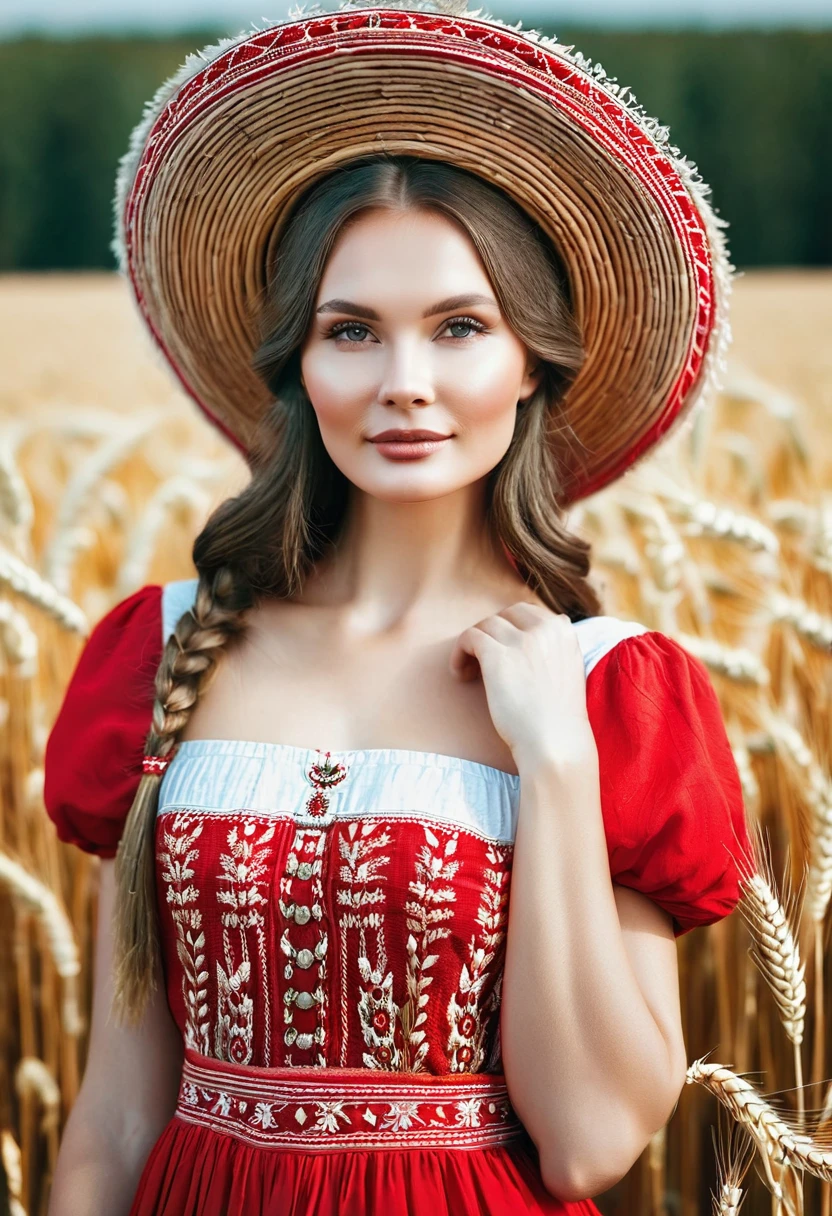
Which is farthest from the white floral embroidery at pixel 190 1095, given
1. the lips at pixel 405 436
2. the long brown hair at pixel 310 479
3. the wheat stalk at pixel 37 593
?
the wheat stalk at pixel 37 593

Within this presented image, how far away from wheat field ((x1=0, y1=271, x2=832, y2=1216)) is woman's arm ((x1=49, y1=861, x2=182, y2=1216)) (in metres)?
0.25

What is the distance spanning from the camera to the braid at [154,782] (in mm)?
1506

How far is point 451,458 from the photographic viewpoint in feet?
4.87

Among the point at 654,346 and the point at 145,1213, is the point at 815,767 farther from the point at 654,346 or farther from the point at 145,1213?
the point at 145,1213

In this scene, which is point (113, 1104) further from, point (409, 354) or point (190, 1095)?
point (409, 354)

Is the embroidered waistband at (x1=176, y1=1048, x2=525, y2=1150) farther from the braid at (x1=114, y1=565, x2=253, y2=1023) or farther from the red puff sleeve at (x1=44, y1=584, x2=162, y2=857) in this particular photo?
the red puff sleeve at (x1=44, y1=584, x2=162, y2=857)

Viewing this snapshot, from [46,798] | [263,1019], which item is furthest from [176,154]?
[263,1019]

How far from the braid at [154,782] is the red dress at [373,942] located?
0.04 m

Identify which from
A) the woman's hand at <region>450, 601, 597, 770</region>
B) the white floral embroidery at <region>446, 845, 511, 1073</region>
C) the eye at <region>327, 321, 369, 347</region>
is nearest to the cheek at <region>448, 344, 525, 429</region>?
the eye at <region>327, 321, 369, 347</region>

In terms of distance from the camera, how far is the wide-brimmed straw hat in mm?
1460

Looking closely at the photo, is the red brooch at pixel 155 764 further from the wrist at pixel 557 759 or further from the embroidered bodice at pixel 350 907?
the wrist at pixel 557 759

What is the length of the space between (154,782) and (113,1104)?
382 mm

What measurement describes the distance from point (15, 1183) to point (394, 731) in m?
0.86

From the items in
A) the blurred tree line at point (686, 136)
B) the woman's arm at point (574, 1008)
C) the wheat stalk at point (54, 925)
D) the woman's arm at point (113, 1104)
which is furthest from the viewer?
the blurred tree line at point (686, 136)
